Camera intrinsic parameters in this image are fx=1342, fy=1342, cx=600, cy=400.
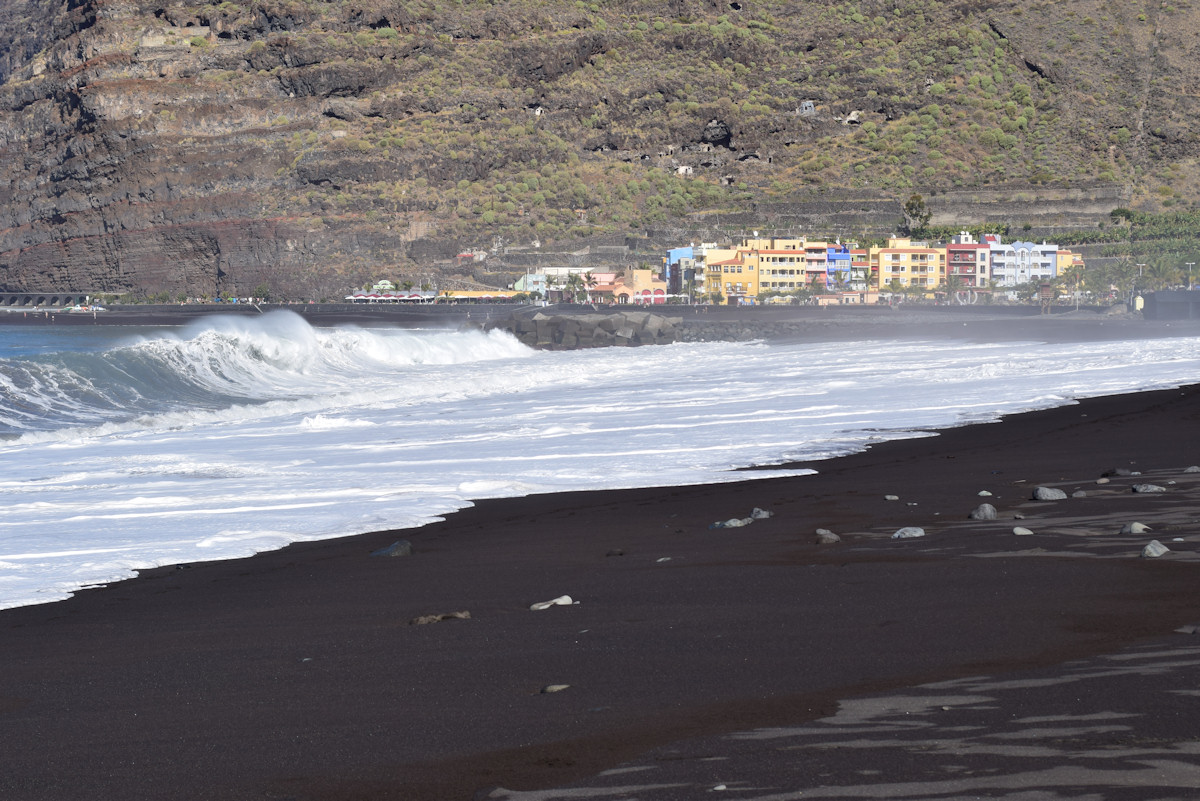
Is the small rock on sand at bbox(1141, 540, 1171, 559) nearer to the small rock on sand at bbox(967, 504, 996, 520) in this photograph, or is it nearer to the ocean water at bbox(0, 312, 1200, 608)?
the small rock on sand at bbox(967, 504, 996, 520)

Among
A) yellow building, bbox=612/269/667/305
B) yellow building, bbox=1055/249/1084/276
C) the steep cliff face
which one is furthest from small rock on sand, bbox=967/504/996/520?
the steep cliff face

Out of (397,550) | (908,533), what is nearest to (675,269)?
(397,550)

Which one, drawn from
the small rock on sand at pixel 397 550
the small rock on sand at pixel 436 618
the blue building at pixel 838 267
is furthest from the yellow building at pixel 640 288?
the small rock on sand at pixel 436 618

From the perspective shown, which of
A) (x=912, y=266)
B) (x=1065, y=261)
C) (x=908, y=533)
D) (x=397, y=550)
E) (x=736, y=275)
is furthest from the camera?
(x=912, y=266)

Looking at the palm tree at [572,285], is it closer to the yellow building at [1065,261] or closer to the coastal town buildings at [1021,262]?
the coastal town buildings at [1021,262]

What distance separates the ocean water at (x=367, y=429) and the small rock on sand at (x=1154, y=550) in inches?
203

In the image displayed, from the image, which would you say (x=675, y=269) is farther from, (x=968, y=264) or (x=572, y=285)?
(x=968, y=264)

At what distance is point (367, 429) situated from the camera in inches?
717

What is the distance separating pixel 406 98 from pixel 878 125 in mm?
49345

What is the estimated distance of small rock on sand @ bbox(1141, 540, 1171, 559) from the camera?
6367 mm

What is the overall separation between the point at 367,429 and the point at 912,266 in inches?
4049

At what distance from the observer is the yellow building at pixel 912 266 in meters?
115

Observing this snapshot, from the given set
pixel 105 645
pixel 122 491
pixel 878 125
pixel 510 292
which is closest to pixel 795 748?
pixel 105 645

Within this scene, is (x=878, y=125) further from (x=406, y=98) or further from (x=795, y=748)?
(x=795, y=748)
